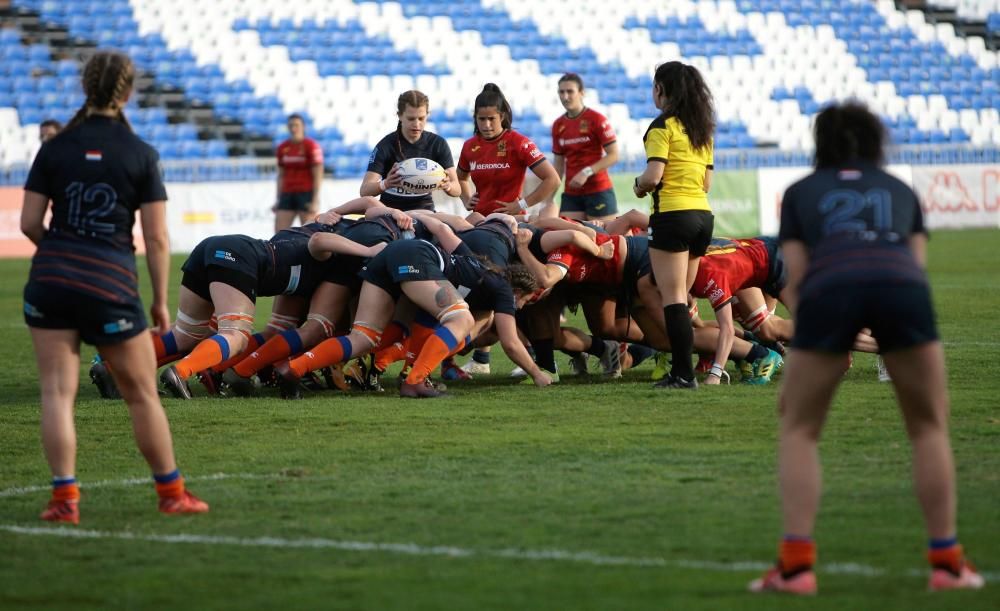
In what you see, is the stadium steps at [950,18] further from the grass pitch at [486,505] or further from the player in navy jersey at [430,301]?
the player in navy jersey at [430,301]

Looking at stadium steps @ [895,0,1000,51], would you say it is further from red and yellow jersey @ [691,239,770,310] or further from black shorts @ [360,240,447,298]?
black shorts @ [360,240,447,298]

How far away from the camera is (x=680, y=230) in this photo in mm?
9844

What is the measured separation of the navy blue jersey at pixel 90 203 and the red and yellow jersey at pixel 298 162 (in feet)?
55.2

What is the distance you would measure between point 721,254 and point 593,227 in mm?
1233

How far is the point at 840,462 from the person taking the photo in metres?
7.10

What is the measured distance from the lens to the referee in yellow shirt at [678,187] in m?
9.73

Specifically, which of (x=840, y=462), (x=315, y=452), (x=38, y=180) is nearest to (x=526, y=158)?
(x=315, y=452)

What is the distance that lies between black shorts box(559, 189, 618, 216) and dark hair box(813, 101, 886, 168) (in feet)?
32.1

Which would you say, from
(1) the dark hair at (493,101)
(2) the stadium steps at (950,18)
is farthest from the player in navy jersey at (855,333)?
(2) the stadium steps at (950,18)

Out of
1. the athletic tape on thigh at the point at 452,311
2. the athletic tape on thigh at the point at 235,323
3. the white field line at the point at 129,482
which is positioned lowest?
the white field line at the point at 129,482

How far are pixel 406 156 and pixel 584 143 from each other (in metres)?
2.96

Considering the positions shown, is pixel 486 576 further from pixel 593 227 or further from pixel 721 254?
Result: pixel 593 227

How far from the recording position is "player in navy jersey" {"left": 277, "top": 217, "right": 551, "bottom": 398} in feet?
32.8

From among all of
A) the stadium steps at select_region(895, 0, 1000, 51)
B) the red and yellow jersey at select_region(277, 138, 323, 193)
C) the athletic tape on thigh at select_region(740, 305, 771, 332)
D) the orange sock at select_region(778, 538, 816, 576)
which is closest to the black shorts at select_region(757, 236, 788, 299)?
the athletic tape on thigh at select_region(740, 305, 771, 332)
